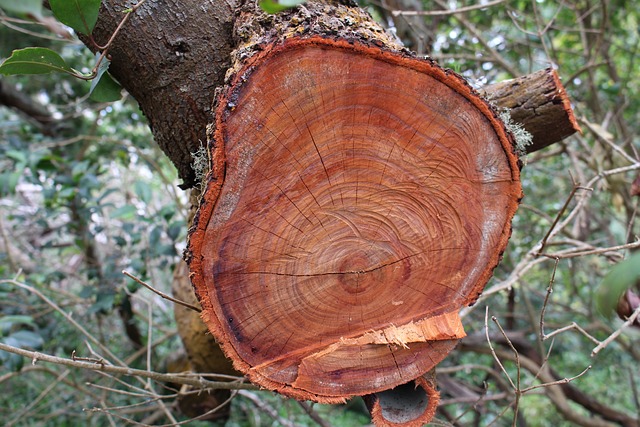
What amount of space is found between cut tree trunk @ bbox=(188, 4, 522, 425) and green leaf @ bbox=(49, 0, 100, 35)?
0.89 ft

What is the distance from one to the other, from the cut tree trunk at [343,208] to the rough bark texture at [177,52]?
13 centimetres

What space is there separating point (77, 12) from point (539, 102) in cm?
90

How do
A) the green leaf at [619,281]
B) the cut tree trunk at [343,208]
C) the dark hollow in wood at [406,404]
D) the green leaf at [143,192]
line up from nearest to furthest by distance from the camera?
the green leaf at [619,281] → the cut tree trunk at [343,208] → the dark hollow in wood at [406,404] → the green leaf at [143,192]

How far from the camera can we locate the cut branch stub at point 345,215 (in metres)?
0.83

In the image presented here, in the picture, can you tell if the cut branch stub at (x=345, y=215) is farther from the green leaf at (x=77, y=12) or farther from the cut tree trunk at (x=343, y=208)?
the green leaf at (x=77, y=12)

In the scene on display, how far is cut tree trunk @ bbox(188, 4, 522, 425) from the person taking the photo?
83 cm

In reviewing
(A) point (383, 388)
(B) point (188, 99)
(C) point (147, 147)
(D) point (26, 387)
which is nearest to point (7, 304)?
(D) point (26, 387)

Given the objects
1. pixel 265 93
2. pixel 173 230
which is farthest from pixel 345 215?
pixel 173 230

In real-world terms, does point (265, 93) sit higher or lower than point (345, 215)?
higher

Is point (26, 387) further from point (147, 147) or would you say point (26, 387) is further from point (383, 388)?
point (383, 388)

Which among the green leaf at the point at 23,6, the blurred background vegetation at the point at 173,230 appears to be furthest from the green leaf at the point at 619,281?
the blurred background vegetation at the point at 173,230

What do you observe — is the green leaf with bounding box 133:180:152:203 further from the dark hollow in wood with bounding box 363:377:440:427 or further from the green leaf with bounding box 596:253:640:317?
the green leaf with bounding box 596:253:640:317

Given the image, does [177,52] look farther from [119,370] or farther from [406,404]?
[406,404]

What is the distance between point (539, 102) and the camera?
3.46 ft
